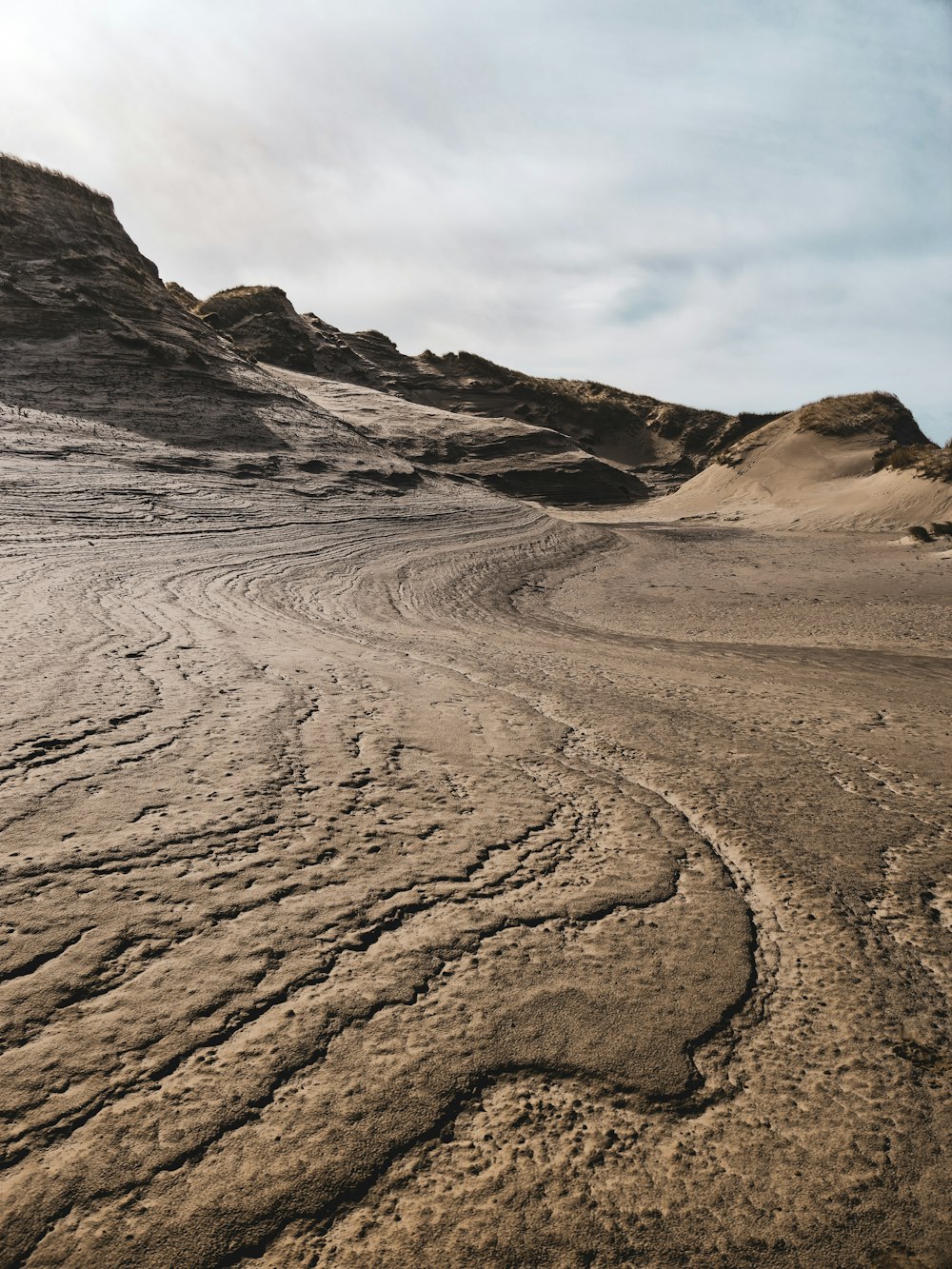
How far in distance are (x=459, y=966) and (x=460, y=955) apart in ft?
0.11

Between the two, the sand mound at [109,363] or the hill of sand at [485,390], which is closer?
the sand mound at [109,363]

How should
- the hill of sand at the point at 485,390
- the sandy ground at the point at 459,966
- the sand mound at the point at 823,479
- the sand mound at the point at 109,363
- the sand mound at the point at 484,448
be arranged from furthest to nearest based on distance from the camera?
1. the hill of sand at the point at 485,390
2. the sand mound at the point at 484,448
3. the sand mound at the point at 823,479
4. the sand mound at the point at 109,363
5. the sandy ground at the point at 459,966

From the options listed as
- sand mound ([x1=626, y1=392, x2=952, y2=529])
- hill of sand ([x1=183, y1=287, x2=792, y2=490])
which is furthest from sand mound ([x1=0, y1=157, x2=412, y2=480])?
hill of sand ([x1=183, y1=287, x2=792, y2=490])

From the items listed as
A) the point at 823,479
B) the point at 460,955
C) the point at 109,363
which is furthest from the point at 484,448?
the point at 460,955

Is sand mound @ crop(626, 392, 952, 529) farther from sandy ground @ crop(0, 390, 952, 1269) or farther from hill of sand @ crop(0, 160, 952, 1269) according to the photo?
sandy ground @ crop(0, 390, 952, 1269)

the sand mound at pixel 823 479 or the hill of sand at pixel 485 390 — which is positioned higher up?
the hill of sand at pixel 485 390

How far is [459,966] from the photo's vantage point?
1.43 meters

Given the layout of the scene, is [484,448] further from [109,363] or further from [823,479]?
[109,363]

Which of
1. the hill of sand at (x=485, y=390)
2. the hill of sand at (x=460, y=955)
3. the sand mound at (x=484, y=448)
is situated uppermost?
the hill of sand at (x=485, y=390)

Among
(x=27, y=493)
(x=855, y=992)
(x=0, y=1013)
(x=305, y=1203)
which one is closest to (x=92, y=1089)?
(x=0, y=1013)

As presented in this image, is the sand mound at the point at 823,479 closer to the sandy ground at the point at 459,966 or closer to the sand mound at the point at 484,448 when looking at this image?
the sand mound at the point at 484,448

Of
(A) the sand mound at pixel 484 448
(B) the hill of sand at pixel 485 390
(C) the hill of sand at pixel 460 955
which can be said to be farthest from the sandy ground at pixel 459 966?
(B) the hill of sand at pixel 485 390

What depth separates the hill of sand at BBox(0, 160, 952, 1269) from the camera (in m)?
1.00

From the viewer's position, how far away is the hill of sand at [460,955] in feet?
3.29
